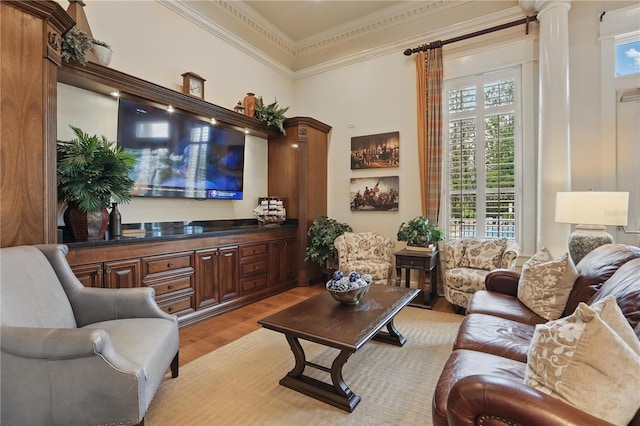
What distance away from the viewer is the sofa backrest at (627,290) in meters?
1.40

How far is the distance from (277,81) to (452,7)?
304cm

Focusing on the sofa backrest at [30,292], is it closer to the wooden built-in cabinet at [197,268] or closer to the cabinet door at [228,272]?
the wooden built-in cabinet at [197,268]

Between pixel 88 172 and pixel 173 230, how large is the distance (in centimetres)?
127

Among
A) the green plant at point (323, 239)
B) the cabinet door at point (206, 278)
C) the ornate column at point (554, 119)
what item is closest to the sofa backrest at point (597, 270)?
the ornate column at point (554, 119)

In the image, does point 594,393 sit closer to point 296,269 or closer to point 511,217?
point 511,217

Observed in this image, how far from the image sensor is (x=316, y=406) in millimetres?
1942

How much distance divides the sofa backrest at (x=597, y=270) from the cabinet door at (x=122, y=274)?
3.53 m

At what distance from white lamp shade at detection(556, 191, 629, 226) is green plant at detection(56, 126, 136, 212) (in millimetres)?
4234

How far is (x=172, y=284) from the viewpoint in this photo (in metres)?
3.11

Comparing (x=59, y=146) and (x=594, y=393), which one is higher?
(x=59, y=146)

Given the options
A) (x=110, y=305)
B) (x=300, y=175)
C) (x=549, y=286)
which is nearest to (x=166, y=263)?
(x=110, y=305)

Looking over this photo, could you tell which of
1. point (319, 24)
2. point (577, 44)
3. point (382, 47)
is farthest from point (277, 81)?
point (577, 44)

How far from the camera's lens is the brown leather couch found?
3.22 ft

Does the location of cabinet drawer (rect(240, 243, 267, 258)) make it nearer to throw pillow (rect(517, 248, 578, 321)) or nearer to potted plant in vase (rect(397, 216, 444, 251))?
potted plant in vase (rect(397, 216, 444, 251))
